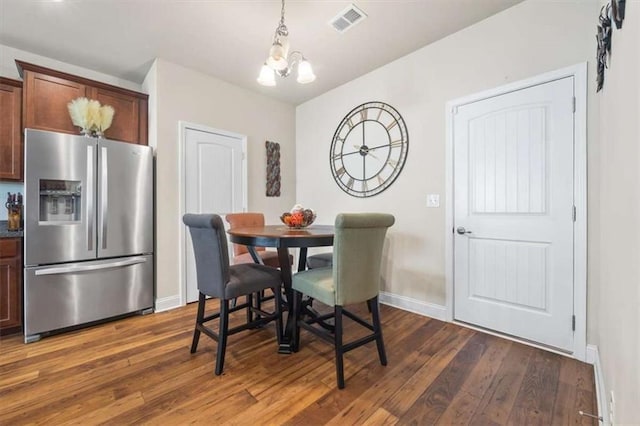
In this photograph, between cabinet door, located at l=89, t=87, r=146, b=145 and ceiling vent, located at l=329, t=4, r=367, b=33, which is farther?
cabinet door, located at l=89, t=87, r=146, b=145

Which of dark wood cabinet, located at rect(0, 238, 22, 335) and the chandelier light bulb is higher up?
the chandelier light bulb

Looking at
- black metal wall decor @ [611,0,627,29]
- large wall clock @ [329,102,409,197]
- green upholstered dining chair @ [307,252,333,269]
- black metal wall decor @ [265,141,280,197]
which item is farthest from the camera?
black metal wall decor @ [265,141,280,197]

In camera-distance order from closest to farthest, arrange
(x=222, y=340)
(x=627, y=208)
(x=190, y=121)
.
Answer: (x=627, y=208) → (x=222, y=340) → (x=190, y=121)

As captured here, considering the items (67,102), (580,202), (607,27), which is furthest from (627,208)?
(67,102)

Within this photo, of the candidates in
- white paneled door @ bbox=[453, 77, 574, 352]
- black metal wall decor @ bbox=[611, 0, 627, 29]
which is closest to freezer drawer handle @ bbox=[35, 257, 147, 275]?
white paneled door @ bbox=[453, 77, 574, 352]

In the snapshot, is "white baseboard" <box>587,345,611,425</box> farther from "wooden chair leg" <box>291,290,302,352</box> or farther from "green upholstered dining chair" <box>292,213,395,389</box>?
"wooden chair leg" <box>291,290,302,352</box>

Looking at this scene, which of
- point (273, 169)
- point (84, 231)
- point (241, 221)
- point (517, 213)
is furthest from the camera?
point (273, 169)

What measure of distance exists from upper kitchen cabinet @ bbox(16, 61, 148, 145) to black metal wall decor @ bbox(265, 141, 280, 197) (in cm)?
149

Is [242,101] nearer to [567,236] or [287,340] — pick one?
[287,340]

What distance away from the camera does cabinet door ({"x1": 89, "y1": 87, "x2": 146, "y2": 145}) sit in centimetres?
281

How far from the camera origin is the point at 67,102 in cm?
264

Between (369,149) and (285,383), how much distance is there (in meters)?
2.49

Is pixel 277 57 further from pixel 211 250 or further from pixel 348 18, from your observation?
pixel 211 250

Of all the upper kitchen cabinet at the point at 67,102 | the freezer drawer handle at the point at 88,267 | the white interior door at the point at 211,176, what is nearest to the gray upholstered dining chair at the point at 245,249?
the white interior door at the point at 211,176
